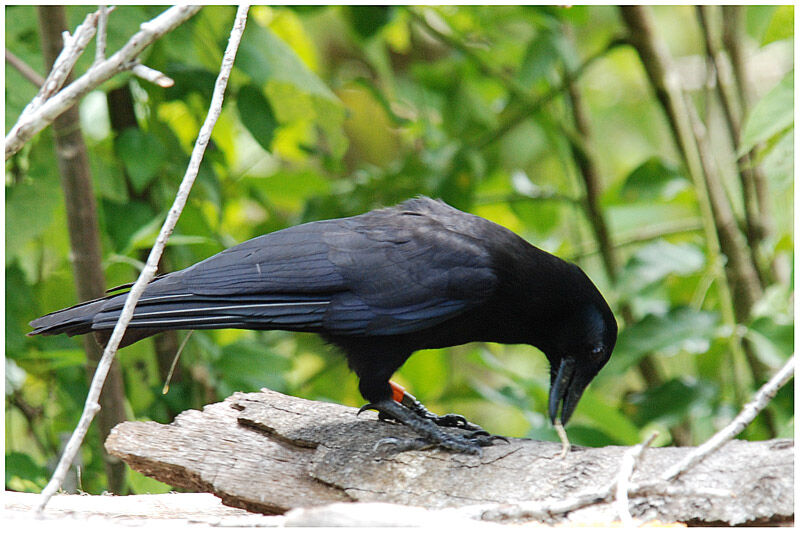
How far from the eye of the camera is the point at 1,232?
375 cm

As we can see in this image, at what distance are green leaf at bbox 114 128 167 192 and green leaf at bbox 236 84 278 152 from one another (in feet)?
1.43

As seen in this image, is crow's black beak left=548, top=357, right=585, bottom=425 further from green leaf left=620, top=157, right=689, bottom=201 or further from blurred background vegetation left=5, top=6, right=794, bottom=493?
green leaf left=620, top=157, right=689, bottom=201

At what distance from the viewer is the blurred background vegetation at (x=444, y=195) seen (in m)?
4.06

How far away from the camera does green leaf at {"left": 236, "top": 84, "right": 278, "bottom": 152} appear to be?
13.8ft

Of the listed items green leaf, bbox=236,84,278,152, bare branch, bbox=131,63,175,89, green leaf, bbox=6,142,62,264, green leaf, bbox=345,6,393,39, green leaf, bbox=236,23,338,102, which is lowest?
green leaf, bbox=6,142,62,264

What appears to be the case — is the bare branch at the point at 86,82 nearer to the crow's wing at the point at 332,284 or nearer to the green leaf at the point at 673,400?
the crow's wing at the point at 332,284

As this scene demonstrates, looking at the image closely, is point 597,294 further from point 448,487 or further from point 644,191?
point 644,191

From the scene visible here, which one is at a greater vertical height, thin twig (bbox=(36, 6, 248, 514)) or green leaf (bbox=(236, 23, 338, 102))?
green leaf (bbox=(236, 23, 338, 102))

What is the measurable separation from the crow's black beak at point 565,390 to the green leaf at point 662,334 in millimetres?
1046

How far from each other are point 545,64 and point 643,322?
5.16 ft

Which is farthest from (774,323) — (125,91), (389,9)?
(125,91)

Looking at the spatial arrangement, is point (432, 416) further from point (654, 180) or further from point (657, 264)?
point (654, 180)

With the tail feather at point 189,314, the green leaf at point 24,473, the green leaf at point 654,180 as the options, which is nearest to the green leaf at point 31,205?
the green leaf at point 24,473

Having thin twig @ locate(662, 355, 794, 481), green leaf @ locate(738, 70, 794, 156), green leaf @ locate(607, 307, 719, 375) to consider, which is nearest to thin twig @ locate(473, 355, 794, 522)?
thin twig @ locate(662, 355, 794, 481)
